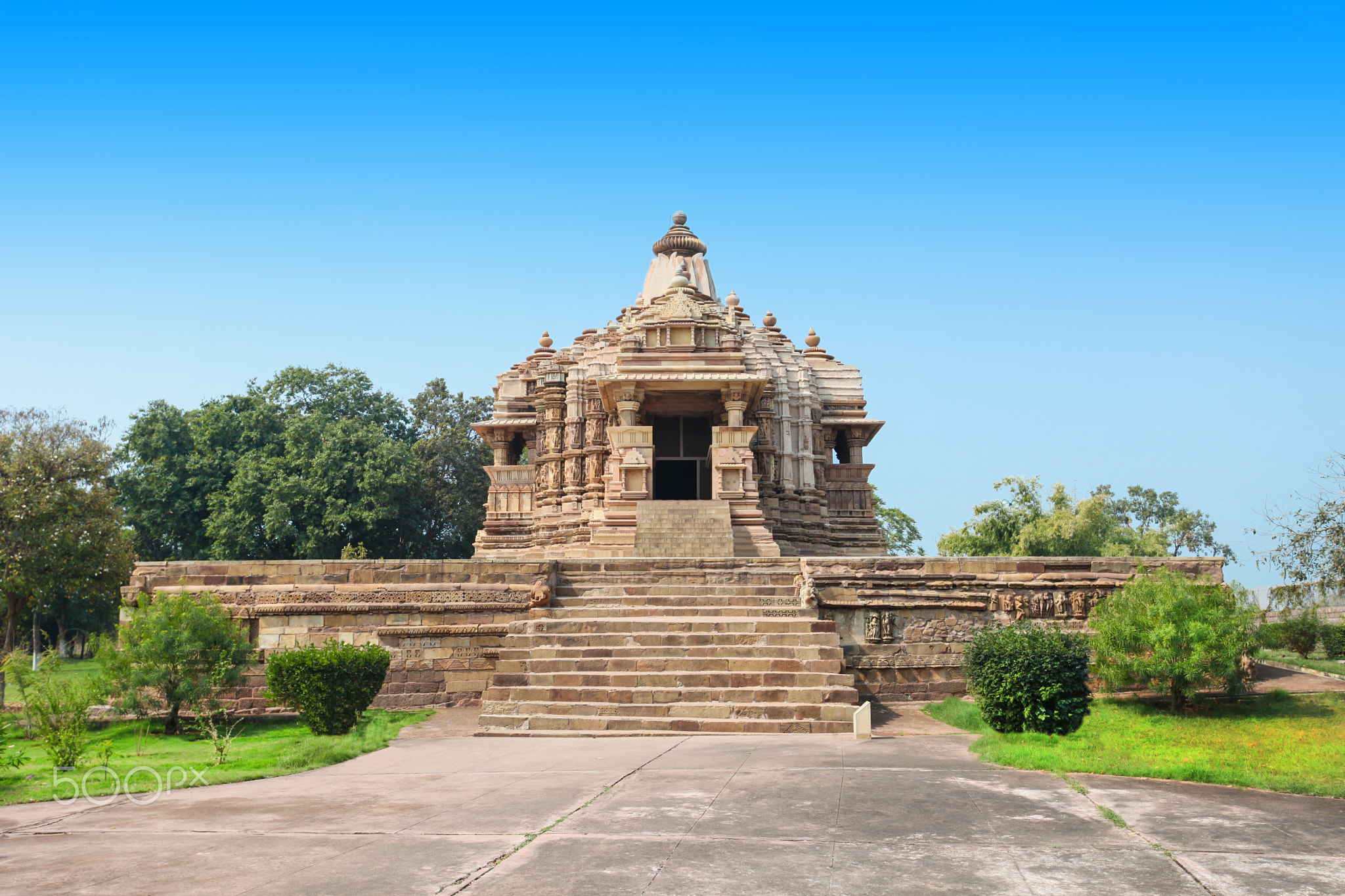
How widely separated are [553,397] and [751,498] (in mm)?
7694

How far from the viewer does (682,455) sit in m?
24.1

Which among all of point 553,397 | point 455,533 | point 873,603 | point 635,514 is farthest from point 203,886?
point 455,533

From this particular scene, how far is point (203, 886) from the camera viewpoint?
17.6 ft

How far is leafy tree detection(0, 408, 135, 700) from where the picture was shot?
23.2m

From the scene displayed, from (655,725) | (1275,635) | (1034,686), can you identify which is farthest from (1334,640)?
(655,725)

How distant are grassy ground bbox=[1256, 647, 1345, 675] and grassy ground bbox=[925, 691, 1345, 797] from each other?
2.90m

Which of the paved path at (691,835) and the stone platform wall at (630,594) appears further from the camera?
the stone platform wall at (630,594)

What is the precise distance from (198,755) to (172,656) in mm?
1825

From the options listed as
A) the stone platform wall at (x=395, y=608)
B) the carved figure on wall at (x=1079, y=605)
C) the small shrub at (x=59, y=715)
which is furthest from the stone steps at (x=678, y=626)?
the small shrub at (x=59, y=715)

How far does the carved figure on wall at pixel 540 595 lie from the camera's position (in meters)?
14.1

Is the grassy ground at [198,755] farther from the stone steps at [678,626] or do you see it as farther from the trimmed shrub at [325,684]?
the stone steps at [678,626]

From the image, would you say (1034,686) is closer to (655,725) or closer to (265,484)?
(655,725)

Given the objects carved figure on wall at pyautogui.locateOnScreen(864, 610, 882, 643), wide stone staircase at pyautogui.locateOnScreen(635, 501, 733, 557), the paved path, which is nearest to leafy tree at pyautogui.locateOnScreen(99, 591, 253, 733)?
the paved path

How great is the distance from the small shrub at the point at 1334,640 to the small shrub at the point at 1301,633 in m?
0.10
